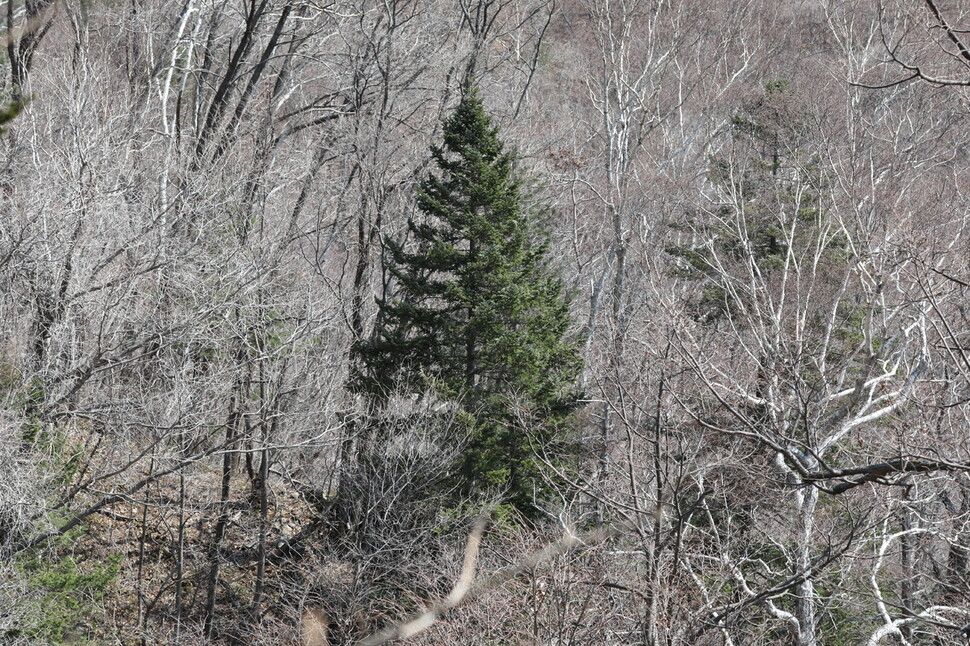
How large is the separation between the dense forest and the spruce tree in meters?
0.08

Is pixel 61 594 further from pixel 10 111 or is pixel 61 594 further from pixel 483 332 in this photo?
pixel 10 111

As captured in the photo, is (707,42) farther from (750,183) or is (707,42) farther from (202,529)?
(202,529)

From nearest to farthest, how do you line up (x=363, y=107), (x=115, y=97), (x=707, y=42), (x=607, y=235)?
(x=115, y=97) → (x=363, y=107) → (x=607, y=235) → (x=707, y=42)

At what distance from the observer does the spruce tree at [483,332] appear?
1588 cm

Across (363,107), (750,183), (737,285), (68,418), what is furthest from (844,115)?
(68,418)

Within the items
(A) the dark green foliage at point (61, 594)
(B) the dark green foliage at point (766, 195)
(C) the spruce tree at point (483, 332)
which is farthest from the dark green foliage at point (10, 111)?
(B) the dark green foliage at point (766, 195)

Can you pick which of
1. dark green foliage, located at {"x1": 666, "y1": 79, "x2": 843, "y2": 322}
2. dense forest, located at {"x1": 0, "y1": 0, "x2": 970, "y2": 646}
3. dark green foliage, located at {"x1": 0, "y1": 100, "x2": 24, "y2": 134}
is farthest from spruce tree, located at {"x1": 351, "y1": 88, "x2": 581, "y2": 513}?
dark green foliage, located at {"x1": 0, "y1": 100, "x2": 24, "y2": 134}

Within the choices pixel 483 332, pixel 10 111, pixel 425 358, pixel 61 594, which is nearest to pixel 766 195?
pixel 483 332

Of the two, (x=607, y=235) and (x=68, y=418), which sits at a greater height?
(x=607, y=235)

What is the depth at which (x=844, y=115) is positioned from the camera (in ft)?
63.4

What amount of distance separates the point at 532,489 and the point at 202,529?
25.3ft

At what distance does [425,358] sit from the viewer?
1634 cm

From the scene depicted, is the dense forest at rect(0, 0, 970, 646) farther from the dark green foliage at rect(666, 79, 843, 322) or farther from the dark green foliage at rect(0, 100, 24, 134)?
the dark green foliage at rect(0, 100, 24, 134)

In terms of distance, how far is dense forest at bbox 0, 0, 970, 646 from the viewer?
1183 cm
